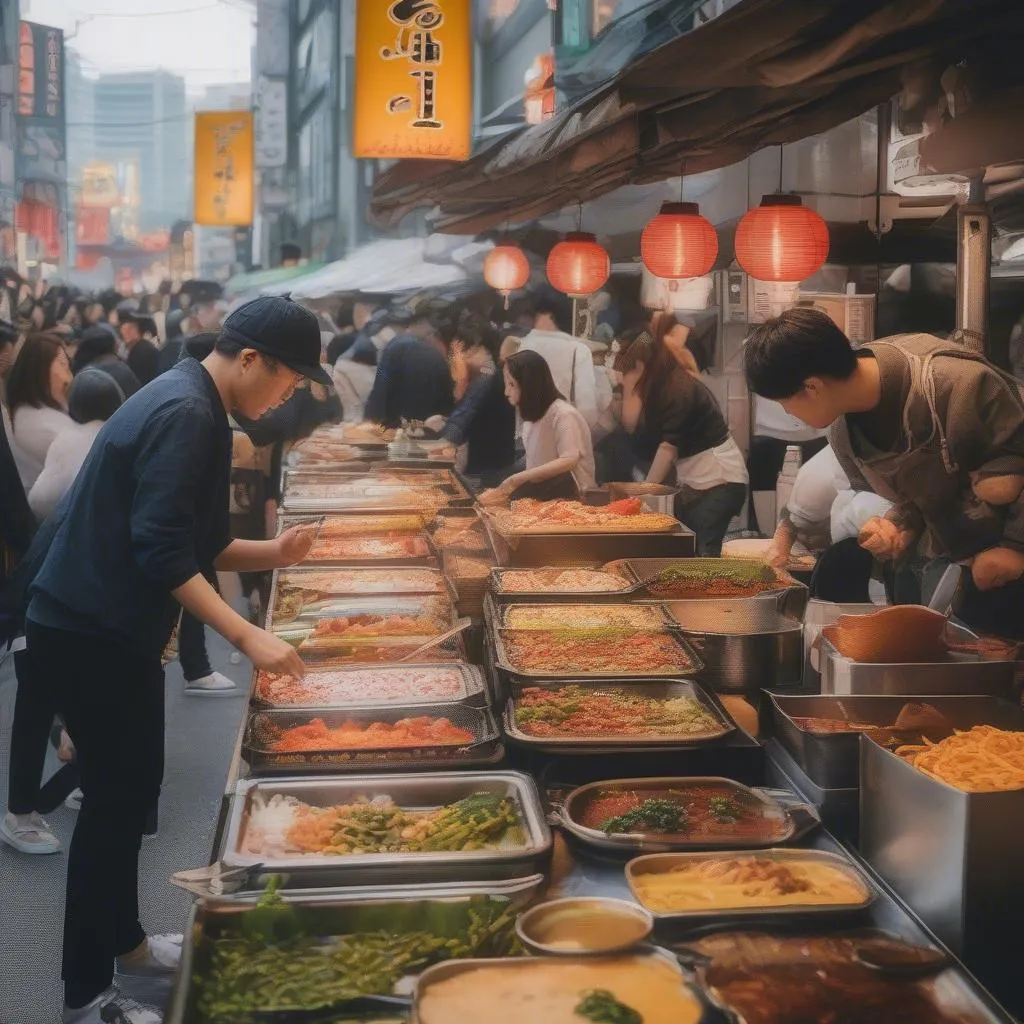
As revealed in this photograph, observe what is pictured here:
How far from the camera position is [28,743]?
17.5 ft

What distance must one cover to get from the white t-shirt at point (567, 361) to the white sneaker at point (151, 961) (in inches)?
318

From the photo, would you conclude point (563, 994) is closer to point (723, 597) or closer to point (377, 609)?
point (723, 597)

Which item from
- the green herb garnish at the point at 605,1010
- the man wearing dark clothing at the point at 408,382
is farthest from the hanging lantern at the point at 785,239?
the green herb garnish at the point at 605,1010

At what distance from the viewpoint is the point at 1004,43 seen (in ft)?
15.1

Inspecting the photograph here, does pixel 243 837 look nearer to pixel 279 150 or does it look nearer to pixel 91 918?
pixel 91 918

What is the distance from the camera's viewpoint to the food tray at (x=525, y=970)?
2143 mm

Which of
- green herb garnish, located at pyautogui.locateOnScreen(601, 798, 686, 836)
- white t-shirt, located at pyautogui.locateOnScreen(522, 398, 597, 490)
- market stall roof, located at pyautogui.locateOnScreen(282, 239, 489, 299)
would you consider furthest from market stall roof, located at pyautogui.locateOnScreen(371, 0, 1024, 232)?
market stall roof, located at pyautogui.locateOnScreen(282, 239, 489, 299)

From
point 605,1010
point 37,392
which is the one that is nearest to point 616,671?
point 605,1010

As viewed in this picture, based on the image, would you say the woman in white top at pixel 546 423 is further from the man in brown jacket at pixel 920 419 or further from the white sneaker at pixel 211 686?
the man in brown jacket at pixel 920 419

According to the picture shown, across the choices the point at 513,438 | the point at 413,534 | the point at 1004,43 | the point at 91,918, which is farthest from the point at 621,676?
the point at 513,438

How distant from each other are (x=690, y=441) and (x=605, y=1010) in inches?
287

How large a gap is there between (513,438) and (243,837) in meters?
7.75

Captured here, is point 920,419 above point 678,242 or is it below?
below

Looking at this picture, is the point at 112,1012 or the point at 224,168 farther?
the point at 224,168
